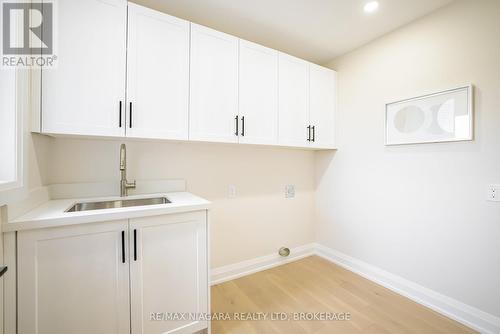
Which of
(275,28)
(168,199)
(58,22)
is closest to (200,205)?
(168,199)

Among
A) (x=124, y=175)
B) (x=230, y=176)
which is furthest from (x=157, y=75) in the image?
(x=230, y=176)

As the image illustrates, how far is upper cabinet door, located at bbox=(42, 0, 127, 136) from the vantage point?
4.03 feet

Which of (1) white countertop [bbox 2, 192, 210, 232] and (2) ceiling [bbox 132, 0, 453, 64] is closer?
(1) white countertop [bbox 2, 192, 210, 232]

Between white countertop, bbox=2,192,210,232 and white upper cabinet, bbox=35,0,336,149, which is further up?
white upper cabinet, bbox=35,0,336,149

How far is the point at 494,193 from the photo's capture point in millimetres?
1449

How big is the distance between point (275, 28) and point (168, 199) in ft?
6.00

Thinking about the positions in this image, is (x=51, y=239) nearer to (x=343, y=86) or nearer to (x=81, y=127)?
(x=81, y=127)

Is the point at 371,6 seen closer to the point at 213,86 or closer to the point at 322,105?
the point at 322,105

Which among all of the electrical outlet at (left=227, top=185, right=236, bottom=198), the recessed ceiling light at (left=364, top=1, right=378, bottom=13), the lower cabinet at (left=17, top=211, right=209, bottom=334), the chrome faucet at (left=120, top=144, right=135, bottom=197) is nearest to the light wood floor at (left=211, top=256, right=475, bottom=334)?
the lower cabinet at (left=17, top=211, right=209, bottom=334)

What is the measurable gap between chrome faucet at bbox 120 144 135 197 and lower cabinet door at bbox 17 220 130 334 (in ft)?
1.79

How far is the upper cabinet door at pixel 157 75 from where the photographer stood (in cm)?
141

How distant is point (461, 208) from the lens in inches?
63.1

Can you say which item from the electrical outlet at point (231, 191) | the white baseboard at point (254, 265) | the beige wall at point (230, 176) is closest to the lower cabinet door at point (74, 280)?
the beige wall at point (230, 176)

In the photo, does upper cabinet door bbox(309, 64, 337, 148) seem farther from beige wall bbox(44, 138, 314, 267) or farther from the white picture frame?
the white picture frame
